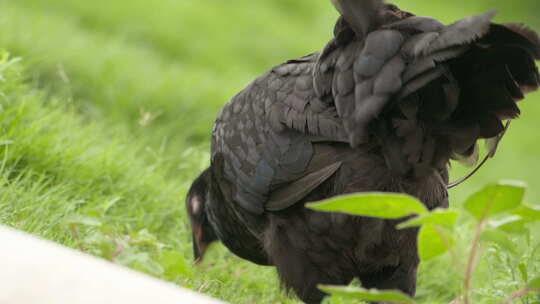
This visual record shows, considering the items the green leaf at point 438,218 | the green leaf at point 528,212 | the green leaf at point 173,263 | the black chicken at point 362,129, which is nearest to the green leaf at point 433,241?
the green leaf at point 438,218

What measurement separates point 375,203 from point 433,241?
218 millimetres

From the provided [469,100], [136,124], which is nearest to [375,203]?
[469,100]

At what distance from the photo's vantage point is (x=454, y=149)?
265 cm

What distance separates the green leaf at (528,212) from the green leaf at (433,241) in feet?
0.63

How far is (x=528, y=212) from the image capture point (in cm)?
203

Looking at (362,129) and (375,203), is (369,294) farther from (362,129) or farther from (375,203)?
(362,129)

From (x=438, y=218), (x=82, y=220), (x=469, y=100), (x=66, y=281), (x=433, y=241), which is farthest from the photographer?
(x=469, y=100)

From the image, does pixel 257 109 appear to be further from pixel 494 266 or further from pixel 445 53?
pixel 494 266

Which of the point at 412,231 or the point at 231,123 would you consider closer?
the point at 412,231

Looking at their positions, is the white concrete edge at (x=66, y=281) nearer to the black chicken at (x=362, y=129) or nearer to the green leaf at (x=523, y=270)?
the black chicken at (x=362, y=129)

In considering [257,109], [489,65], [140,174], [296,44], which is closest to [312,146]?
[257,109]

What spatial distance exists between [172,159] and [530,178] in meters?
5.70

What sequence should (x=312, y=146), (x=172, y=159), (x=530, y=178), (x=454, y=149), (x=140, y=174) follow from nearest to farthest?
(x=454, y=149)
(x=312, y=146)
(x=140, y=174)
(x=172, y=159)
(x=530, y=178)

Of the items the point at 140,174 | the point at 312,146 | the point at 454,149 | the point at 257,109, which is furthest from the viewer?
the point at 140,174
